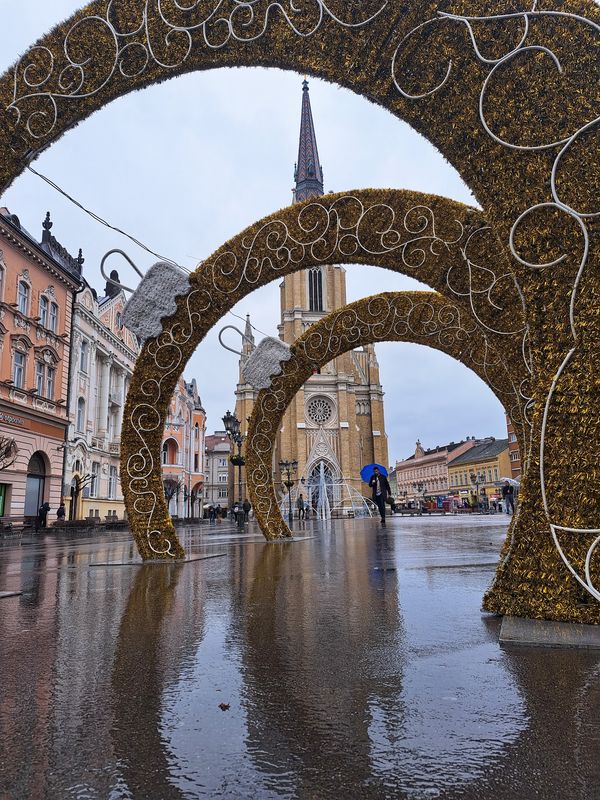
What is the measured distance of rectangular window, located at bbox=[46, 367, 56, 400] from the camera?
89.0ft

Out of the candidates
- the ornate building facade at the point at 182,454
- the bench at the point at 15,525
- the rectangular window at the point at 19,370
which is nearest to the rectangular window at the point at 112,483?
the ornate building facade at the point at 182,454

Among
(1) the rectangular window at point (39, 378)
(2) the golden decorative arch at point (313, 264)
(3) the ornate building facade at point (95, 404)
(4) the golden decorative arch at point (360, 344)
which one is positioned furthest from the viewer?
(3) the ornate building facade at point (95, 404)

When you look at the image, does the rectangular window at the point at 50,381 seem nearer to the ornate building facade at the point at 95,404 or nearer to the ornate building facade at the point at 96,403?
the ornate building facade at the point at 95,404

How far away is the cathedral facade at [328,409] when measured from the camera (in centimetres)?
5675

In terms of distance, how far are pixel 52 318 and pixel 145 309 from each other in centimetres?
2120

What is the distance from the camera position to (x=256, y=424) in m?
12.9

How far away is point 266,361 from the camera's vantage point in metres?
12.4

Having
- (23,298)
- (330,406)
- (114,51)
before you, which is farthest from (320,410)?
(114,51)

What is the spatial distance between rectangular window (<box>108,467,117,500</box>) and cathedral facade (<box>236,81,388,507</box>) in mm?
20058

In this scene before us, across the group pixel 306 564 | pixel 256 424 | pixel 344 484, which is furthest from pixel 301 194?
pixel 306 564

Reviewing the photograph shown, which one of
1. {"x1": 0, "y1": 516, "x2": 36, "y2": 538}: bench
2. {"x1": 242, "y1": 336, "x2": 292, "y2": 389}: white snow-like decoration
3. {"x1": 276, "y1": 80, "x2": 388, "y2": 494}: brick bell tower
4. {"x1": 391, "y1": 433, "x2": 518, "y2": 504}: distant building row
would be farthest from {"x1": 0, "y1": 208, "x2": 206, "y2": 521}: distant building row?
{"x1": 391, "y1": 433, "x2": 518, "y2": 504}: distant building row

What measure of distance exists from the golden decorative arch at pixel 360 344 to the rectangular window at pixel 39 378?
1686 cm

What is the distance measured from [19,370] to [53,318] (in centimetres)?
395

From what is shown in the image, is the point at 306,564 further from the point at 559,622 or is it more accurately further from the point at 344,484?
the point at 344,484
